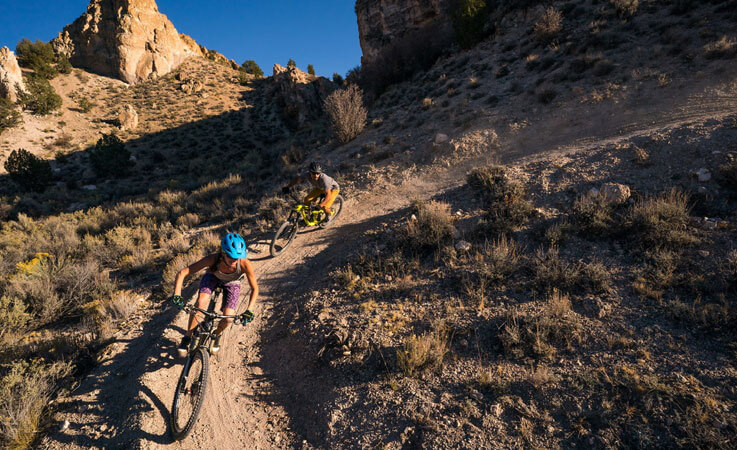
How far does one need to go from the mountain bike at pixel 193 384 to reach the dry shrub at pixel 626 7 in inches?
916

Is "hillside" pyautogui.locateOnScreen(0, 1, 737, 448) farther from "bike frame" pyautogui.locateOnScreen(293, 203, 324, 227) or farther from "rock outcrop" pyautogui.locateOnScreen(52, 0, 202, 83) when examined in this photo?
"rock outcrop" pyautogui.locateOnScreen(52, 0, 202, 83)

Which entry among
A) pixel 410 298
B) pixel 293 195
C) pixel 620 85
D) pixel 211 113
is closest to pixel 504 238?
pixel 410 298

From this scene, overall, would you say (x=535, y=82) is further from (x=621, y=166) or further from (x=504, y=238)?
(x=504, y=238)

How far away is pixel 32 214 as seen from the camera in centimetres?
1496

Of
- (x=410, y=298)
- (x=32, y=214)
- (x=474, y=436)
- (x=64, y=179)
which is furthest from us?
(x=64, y=179)

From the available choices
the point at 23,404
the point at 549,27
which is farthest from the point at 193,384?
the point at 549,27

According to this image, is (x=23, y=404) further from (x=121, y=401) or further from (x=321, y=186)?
(x=321, y=186)

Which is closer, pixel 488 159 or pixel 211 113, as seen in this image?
pixel 488 159

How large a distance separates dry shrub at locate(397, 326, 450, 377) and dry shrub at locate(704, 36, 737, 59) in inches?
608

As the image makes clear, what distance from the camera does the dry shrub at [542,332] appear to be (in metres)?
3.99

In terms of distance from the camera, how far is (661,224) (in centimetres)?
527

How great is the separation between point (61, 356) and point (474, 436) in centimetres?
670

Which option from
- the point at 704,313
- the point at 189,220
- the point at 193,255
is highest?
the point at 189,220

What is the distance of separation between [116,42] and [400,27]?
4612 centimetres
